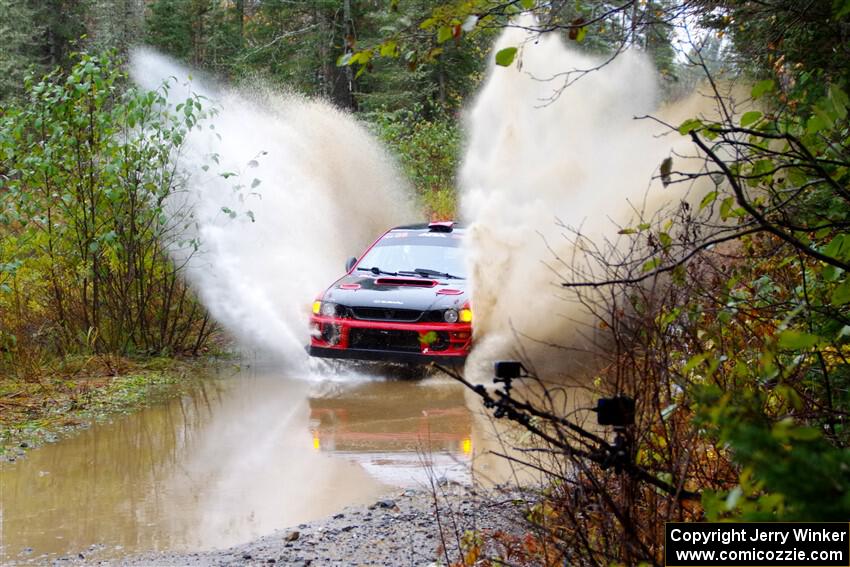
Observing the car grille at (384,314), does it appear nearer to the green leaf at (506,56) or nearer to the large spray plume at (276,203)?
the large spray plume at (276,203)

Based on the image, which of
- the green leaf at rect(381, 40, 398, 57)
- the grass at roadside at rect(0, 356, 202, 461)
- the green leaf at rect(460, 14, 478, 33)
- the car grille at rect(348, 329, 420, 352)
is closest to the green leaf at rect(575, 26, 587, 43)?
the green leaf at rect(460, 14, 478, 33)

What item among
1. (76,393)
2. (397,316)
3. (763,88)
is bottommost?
(76,393)

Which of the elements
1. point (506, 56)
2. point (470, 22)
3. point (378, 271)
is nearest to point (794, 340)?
point (506, 56)

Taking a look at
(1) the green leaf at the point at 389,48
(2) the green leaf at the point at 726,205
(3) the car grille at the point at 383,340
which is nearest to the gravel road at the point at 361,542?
(2) the green leaf at the point at 726,205

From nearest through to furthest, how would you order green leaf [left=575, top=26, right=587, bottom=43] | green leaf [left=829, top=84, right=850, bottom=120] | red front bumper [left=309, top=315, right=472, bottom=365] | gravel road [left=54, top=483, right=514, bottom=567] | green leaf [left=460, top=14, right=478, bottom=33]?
green leaf [left=829, top=84, right=850, bottom=120] < green leaf [left=460, top=14, right=478, bottom=33] < green leaf [left=575, top=26, right=587, bottom=43] < gravel road [left=54, top=483, right=514, bottom=567] < red front bumper [left=309, top=315, right=472, bottom=365]

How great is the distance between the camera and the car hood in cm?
1048

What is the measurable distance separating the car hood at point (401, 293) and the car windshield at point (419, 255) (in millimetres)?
304

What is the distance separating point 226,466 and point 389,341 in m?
3.45

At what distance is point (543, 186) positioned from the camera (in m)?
12.3

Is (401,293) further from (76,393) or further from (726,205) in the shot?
(726,205)

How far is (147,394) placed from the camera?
33.3 feet

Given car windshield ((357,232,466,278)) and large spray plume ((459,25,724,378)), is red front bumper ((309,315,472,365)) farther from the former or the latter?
car windshield ((357,232,466,278))

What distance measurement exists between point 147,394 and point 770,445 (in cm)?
941

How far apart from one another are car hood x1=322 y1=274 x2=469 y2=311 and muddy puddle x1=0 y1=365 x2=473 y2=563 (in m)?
0.93
